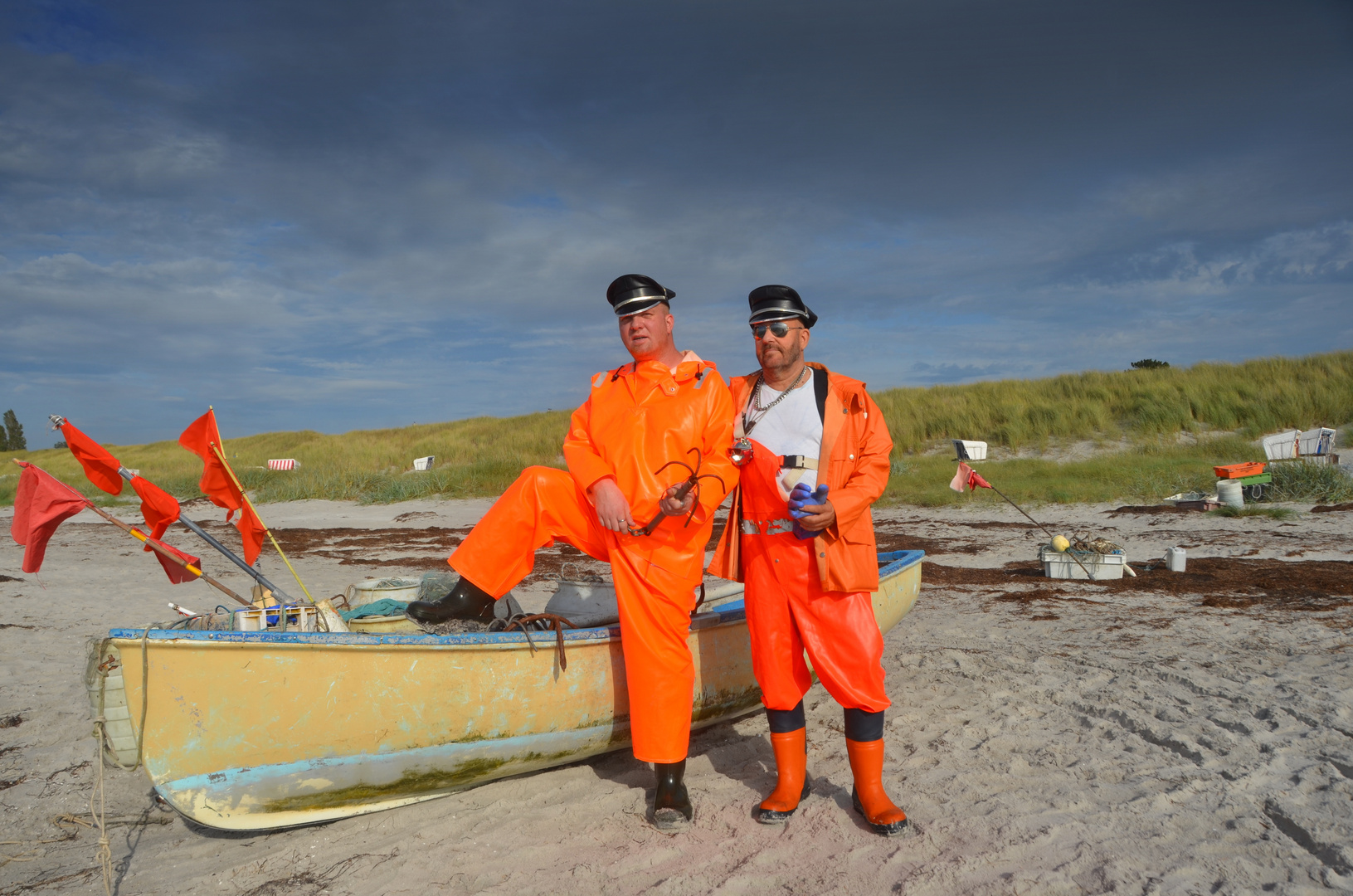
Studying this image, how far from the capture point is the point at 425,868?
280 centimetres

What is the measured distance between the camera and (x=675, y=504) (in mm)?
2773

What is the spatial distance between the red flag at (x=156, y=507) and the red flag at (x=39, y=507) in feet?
0.62

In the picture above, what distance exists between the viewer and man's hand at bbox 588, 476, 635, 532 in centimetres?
286

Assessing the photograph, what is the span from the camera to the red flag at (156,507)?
3.19 metres

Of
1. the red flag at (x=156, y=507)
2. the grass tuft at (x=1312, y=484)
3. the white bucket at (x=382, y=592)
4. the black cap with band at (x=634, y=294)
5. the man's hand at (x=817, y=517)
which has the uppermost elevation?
the black cap with band at (x=634, y=294)

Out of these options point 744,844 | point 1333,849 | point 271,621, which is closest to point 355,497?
point 271,621

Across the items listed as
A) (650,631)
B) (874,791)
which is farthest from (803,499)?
(874,791)

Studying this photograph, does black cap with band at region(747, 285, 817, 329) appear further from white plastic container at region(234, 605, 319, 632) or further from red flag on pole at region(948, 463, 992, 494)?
red flag on pole at region(948, 463, 992, 494)

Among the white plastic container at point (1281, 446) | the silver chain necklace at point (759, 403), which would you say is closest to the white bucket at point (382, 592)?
the silver chain necklace at point (759, 403)

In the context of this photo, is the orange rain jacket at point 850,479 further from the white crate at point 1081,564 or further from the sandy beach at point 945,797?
the white crate at point 1081,564

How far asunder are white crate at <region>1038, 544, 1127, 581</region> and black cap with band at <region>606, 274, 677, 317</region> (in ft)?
20.7

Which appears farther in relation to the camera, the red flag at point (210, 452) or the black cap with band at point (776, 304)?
the red flag at point (210, 452)

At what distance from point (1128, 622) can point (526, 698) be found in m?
4.99

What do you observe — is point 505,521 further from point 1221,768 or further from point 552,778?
point 1221,768
